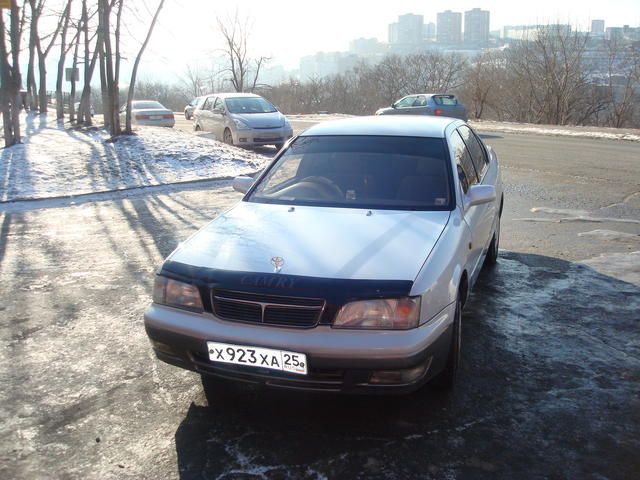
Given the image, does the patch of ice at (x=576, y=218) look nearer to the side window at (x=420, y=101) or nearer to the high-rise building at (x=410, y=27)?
the side window at (x=420, y=101)

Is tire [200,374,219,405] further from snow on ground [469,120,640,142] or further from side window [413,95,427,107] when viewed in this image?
side window [413,95,427,107]

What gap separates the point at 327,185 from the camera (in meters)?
4.46

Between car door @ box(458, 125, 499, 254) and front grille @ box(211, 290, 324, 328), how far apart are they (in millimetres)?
1960

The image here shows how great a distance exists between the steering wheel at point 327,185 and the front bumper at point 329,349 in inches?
56.1

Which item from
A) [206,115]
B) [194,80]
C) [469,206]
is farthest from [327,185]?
[194,80]

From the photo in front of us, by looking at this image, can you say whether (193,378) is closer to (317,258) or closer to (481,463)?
(317,258)

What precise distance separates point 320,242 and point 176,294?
822 millimetres

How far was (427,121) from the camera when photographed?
5.21 metres

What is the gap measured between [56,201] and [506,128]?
17.9m

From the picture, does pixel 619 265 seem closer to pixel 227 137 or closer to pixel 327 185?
pixel 327 185

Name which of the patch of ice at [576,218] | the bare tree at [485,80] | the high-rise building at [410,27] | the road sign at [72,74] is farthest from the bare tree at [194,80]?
the high-rise building at [410,27]

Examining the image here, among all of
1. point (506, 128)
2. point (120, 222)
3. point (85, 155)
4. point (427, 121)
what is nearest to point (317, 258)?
point (427, 121)

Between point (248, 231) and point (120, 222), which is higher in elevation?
point (248, 231)

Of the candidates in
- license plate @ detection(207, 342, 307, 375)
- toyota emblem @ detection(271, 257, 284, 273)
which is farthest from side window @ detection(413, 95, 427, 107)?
license plate @ detection(207, 342, 307, 375)
